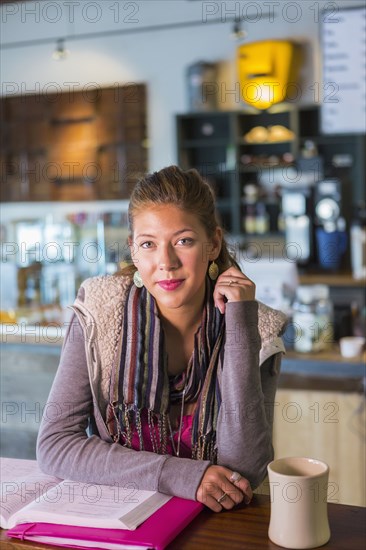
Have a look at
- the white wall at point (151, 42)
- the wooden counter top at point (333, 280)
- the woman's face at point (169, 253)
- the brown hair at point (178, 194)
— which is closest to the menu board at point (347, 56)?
the wooden counter top at point (333, 280)

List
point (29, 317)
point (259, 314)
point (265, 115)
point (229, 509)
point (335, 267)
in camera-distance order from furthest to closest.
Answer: point (265, 115) → point (335, 267) → point (29, 317) → point (259, 314) → point (229, 509)

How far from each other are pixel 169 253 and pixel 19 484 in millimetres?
558

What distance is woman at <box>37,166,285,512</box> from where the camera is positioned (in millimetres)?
1625

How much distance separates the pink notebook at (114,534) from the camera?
3.94ft

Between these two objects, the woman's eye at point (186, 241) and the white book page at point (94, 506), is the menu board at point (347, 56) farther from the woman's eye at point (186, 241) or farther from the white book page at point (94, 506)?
the white book page at point (94, 506)

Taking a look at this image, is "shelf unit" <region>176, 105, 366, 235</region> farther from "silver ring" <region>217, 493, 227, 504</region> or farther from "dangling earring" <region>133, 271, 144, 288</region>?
"silver ring" <region>217, 493, 227, 504</region>

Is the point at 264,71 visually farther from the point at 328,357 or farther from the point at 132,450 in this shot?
the point at 132,450

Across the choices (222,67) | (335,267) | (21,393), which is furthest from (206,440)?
(222,67)

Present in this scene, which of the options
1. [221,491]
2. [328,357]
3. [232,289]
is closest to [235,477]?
[221,491]

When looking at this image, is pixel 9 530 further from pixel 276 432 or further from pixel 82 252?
pixel 82 252

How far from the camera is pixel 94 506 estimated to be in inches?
52.4

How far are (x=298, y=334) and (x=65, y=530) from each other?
2188mm

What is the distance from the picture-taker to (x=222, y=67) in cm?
759

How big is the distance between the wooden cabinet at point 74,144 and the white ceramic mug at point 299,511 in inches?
264
